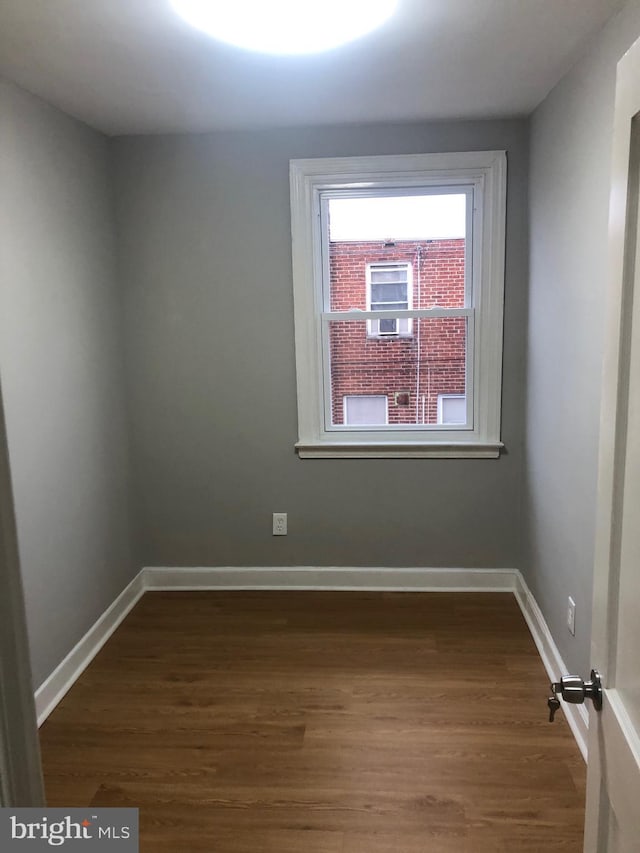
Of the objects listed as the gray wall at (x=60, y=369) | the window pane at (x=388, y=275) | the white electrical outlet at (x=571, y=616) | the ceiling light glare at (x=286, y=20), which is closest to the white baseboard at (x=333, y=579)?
the gray wall at (x=60, y=369)

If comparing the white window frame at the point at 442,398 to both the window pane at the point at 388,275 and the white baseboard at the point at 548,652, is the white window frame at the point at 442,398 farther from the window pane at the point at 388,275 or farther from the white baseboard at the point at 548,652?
the white baseboard at the point at 548,652

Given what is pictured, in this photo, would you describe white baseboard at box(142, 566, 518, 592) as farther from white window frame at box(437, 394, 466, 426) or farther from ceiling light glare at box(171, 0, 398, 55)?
ceiling light glare at box(171, 0, 398, 55)

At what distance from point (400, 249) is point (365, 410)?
0.85 m

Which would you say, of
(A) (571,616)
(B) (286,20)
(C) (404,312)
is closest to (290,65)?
(B) (286,20)

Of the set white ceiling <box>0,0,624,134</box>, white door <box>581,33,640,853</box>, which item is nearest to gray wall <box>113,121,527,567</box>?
white ceiling <box>0,0,624,134</box>

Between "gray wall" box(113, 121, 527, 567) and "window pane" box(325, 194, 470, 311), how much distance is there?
9.8 inches

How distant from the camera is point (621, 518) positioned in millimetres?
986

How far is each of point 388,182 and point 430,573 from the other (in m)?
2.03

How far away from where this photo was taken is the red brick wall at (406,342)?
10.3 feet

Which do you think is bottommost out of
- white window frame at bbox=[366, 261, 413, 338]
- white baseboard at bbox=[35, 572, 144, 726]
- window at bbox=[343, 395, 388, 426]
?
white baseboard at bbox=[35, 572, 144, 726]

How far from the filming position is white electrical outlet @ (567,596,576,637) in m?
2.27

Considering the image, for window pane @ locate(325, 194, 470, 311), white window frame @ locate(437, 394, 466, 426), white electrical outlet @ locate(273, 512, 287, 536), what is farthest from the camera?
white electrical outlet @ locate(273, 512, 287, 536)

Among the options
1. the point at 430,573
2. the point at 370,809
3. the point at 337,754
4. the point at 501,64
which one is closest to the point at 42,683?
the point at 337,754

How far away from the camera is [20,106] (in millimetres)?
2305
